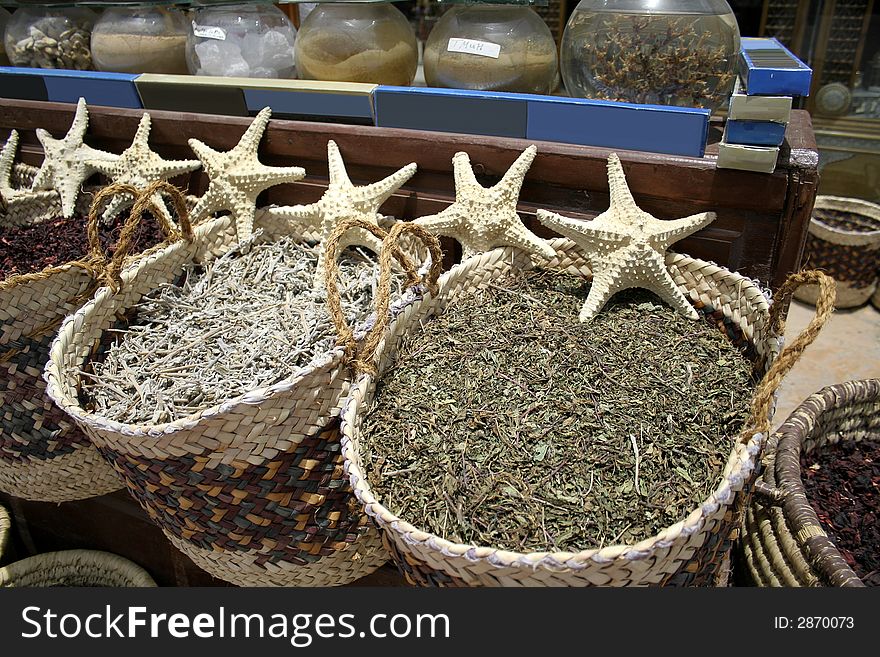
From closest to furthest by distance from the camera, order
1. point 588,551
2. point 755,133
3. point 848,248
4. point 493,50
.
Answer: point 588,551, point 755,133, point 493,50, point 848,248

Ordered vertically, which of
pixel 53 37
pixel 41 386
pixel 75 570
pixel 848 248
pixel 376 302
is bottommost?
pixel 75 570

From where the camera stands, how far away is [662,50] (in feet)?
3.71

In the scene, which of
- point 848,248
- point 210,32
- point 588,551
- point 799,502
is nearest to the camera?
point 588,551

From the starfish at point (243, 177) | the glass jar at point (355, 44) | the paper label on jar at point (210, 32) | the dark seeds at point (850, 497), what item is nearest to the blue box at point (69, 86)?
the paper label on jar at point (210, 32)

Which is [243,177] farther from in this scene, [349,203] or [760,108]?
[760,108]

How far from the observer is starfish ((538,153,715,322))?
43.3 inches

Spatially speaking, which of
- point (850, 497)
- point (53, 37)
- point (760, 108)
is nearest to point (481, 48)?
point (760, 108)

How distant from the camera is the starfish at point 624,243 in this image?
1101 mm

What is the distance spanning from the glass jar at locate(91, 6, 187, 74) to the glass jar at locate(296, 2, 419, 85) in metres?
0.47

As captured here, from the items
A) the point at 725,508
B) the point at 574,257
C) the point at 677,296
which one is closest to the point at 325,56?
the point at 574,257

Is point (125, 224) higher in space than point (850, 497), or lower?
higher

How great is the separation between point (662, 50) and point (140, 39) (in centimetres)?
131

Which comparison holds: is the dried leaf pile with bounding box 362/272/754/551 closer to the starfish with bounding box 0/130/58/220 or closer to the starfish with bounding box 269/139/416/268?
the starfish with bounding box 269/139/416/268

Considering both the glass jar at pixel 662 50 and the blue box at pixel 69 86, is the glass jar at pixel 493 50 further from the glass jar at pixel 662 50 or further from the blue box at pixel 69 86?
the blue box at pixel 69 86
